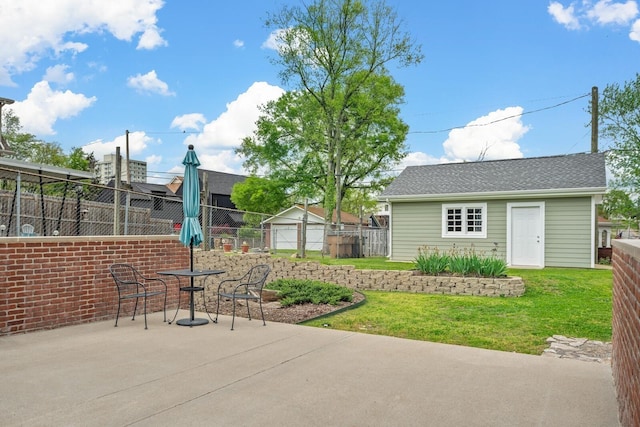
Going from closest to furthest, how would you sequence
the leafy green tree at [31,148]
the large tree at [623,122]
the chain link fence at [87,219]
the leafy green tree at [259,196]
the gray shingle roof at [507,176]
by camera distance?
the chain link fence at [87,219] < the gray shingle roof at [507,176] < the large tree at [623,122] < the leafy green tree at [259,196] < the leafy green tree at [31,148]

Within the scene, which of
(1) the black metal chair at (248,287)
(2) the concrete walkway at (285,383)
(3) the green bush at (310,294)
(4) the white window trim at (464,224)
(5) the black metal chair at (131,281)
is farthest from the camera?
(4) the white window trim at (464,224)

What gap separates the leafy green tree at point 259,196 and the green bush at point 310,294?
20.2 meters

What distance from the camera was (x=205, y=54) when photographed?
16.9 metres

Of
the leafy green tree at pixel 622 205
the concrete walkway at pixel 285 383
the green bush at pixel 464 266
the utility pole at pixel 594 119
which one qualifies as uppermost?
the utility pole at pixel 594 119

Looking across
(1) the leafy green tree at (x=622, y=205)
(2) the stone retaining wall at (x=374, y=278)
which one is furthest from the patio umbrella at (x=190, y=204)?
(1) the leafy green tree at (x=622, y=205)

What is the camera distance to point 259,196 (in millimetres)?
31719

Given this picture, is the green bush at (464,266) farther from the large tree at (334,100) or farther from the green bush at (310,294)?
the large tree at (334,100)

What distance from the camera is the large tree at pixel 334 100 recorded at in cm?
2495

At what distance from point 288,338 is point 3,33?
52.4 feet

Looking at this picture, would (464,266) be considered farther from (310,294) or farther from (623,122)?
(623,122)

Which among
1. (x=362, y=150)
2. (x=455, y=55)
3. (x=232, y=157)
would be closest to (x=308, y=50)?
(x=362, y=150)

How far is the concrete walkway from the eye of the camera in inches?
134

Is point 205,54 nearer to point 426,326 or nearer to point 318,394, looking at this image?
point 426,326

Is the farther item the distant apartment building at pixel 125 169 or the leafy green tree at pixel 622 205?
the distant apartment building at pixel 125 169
